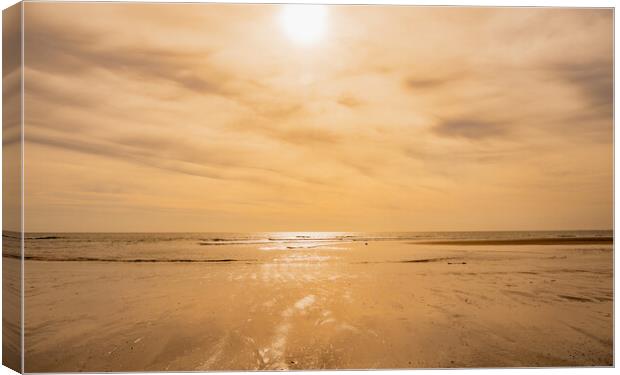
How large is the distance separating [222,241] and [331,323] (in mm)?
1919

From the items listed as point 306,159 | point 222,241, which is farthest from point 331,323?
point 222,241

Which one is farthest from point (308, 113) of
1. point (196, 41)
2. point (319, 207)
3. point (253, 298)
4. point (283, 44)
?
point (253, 298)

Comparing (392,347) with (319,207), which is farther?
(319,207)

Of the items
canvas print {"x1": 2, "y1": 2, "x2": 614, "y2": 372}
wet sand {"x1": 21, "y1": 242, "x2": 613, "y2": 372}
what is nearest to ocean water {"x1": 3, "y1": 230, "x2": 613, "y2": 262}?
canvas print {"x1": 2, "y1": 2, "x2": 614, "y2": 372}

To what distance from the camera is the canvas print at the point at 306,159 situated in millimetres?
Result: 3260

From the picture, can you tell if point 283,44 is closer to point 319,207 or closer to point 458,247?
point 319,207

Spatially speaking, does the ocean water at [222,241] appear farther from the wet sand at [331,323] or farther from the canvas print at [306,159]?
the wet sand at [331,323]

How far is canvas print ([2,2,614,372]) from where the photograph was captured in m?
3.26

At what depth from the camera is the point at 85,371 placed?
326 cm

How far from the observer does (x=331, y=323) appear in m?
3.43

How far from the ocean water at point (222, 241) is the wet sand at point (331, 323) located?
276mm

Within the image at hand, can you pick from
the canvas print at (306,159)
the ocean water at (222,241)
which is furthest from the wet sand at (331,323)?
the ocean water at (222,241)

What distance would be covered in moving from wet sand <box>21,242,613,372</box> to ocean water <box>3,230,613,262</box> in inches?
10.9

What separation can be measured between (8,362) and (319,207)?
103 inches
